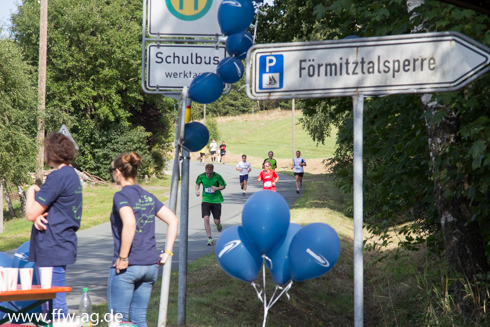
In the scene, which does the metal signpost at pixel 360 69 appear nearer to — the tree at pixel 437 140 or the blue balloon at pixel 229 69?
the tree at pixel 437 140

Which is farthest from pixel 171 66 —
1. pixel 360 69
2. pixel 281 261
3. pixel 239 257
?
pixel 360 69

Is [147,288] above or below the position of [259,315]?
above

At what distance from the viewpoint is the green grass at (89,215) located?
12430mm

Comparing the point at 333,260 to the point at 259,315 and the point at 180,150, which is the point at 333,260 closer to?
the point at 180,150

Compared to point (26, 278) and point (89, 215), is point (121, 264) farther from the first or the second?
point (89, 215)

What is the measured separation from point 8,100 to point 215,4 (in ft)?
44.3

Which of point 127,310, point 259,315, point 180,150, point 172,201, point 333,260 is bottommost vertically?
point 259,315

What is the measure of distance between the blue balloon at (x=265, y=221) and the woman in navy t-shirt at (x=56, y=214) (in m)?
1.46

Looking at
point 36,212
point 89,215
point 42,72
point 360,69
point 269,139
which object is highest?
point 269,139

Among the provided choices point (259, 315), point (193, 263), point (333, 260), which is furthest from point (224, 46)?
point (193, 263)

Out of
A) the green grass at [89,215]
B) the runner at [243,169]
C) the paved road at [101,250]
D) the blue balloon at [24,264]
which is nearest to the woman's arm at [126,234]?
the blue balloon at [24,264]

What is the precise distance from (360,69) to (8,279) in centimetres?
288

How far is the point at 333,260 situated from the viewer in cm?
438

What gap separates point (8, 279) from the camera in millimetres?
3791
